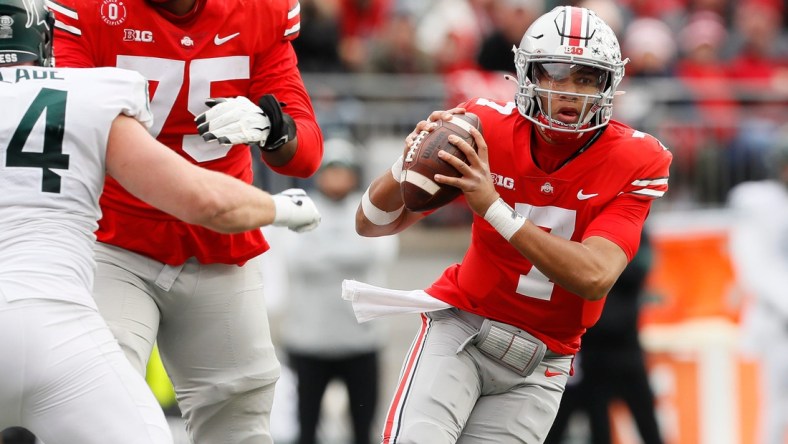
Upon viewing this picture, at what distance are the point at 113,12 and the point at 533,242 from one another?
5.41 ft

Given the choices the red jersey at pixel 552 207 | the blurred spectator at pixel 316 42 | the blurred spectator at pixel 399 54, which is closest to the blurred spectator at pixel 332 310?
the blurred spectator at pixel 316 42

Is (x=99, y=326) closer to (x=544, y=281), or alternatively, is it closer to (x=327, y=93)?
(x=544, y=281)

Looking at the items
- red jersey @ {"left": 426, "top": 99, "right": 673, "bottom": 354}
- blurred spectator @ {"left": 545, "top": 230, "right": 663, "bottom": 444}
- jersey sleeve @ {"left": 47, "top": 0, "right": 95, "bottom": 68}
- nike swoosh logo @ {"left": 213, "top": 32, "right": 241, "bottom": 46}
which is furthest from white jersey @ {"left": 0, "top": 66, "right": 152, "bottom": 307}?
blurred spectator @ {"left": 545, "top": 230, "right": 663, "bottom": 444}

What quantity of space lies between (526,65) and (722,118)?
250 inches

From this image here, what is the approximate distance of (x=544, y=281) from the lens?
14.8 ft

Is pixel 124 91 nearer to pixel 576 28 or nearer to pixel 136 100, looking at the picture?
pixel 136 100

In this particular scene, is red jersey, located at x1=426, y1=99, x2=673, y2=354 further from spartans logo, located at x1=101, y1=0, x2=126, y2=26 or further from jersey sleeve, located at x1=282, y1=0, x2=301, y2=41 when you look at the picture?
spartans logo, located at x1=101, y1=0, x2=126, y2=26

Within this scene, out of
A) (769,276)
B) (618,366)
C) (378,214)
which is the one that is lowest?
(618,366)

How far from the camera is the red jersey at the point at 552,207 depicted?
4461mm

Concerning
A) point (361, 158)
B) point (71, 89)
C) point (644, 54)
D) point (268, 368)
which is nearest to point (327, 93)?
point (361, 158)

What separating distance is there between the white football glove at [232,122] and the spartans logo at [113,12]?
44cm

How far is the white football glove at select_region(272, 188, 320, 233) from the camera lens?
3832 mm

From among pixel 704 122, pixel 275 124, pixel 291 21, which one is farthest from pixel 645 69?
pixel 275 124

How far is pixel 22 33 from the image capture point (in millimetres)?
3828
